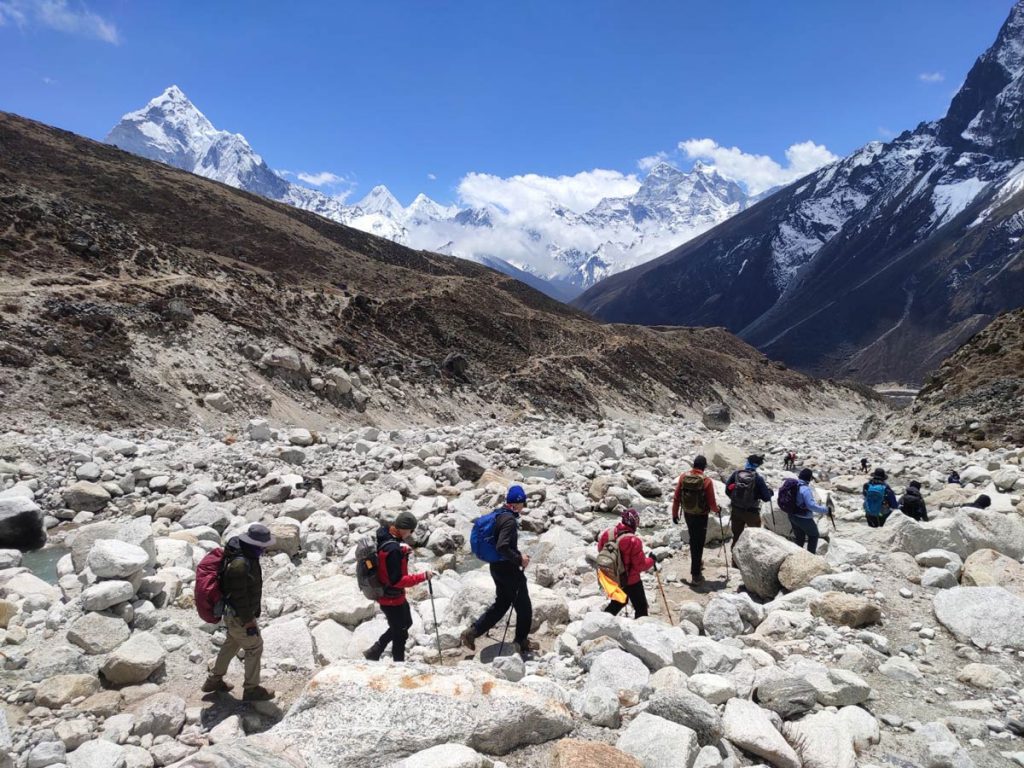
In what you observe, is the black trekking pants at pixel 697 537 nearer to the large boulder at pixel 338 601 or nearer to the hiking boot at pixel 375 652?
the large boulder at pixel 338 601

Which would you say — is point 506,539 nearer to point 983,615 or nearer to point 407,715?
point 407,715

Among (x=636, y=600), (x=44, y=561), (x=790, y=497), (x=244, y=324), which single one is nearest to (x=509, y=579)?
(x=636, y=600)

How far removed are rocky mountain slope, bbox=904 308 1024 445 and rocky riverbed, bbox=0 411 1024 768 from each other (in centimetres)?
1288

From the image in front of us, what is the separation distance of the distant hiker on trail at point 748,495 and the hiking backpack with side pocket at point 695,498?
921mm

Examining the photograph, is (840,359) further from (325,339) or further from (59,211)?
(59,211)

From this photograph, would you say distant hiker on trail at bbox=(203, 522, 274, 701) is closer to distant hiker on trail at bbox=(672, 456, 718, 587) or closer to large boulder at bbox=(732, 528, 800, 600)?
distant hiker on trail at bbox=(672, 456, 718, 587)

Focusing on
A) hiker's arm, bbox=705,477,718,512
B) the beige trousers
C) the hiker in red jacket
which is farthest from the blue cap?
hiker's arm, bbox=705,477,718,512

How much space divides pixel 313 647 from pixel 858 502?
15019 millimetres

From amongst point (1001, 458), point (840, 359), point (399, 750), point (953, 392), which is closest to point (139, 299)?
point (399, 750)

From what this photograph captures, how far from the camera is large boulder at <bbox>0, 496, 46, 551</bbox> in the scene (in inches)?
433

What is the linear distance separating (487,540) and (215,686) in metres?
3.21

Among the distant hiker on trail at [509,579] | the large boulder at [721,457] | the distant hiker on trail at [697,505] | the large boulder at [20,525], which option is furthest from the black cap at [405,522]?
the large boulder at [721,457]

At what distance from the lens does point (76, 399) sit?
Result: 21938 millimetres

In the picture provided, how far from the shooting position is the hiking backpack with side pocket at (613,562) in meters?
7.93
